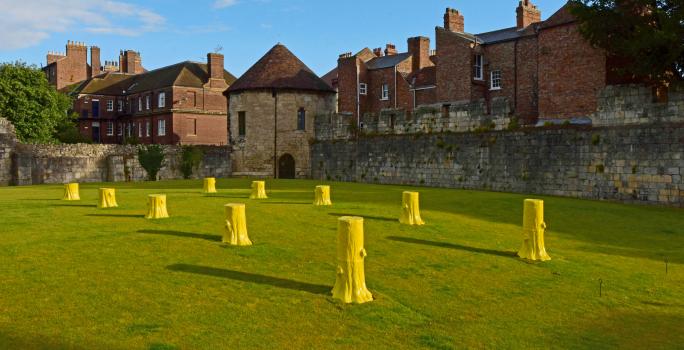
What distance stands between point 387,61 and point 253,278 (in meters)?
42.1

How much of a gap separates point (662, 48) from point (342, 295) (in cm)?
1543

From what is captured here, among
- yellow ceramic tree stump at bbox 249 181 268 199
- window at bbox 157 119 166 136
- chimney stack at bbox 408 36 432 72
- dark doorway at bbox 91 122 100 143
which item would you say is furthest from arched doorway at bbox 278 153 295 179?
dark doorway at bbox 91 122 100 143

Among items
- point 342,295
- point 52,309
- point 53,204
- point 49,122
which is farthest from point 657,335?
point 49,122

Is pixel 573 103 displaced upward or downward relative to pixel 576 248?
upward

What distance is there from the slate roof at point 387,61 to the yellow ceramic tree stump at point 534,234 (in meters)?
37.4

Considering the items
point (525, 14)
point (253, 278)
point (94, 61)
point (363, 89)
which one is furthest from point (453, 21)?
point (94, 61)

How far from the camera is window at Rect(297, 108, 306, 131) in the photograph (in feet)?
105

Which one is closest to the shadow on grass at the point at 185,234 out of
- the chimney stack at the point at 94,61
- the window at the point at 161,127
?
the window at the point at 161,127

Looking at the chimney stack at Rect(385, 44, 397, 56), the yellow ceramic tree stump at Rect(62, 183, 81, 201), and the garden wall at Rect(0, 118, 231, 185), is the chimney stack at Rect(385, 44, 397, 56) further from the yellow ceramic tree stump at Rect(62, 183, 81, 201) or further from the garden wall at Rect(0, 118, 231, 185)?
the yellow ceramic tree stump at Rect(62, 183, 81, 201)

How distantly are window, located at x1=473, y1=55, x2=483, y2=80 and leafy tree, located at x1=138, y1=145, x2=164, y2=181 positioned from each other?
787 inches

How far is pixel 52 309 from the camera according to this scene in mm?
6184

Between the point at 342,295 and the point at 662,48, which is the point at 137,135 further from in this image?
the point at 342,295

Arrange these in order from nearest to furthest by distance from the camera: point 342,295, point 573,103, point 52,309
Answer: point 52,309 → point 342,295 → point 573,103

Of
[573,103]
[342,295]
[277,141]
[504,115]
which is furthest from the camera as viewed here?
[277,141]
